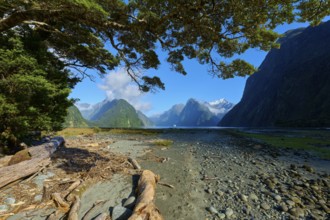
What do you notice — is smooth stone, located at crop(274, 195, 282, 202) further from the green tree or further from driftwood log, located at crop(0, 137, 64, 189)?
the green tree

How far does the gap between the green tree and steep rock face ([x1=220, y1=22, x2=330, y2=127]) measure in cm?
8637

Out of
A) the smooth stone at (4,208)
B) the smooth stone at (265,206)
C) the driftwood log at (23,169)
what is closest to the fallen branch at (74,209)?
the smooth stone at (4,208)

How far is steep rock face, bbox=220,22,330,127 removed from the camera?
90.9 meters

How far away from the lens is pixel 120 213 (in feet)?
15.3

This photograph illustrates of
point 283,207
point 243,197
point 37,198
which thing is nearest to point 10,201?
point 37,198

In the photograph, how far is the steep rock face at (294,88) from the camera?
90875mm

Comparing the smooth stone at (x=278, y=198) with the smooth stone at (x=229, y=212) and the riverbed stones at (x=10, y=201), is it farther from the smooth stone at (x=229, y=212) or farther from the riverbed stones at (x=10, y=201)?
the riverbed stones at (x=10, y=201)

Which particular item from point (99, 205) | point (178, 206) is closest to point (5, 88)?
point (99, 205)

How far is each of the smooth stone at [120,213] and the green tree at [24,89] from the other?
578 cm

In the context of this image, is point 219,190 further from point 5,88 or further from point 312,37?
point 312,37

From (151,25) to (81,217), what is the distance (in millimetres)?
7158

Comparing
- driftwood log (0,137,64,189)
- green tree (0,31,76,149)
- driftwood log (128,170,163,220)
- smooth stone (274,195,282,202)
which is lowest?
smooth stone (274,195,282,202)

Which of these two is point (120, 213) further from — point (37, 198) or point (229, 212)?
point (229, 212)

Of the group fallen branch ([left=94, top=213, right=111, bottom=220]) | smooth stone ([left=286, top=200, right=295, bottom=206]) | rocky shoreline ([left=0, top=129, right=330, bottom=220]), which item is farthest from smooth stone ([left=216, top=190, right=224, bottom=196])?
fallen branch ([left=94, top=213, right=111, bottom=220])
